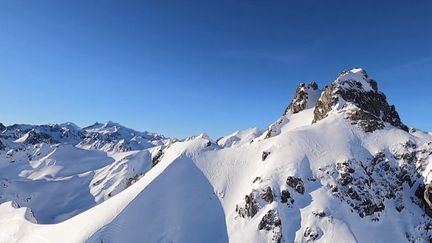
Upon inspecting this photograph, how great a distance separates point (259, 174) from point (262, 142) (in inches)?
374

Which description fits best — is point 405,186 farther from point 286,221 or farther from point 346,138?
point 286,221

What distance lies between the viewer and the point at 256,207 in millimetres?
51438

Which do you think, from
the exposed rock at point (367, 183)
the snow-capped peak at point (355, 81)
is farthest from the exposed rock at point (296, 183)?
the snow-capped peak at point (355, 81)

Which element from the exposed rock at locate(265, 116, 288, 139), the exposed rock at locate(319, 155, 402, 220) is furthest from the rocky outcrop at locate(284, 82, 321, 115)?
the exposed rock at locate(319, 155, 402, 220)

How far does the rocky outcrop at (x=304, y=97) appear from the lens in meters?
90.8

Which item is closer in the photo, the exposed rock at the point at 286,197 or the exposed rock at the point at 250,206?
the exposed rock at the point at 286,197

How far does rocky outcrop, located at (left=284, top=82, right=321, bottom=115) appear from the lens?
90.8 metres

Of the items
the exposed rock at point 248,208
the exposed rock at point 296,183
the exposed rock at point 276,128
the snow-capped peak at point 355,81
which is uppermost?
the snow-capped peak at point 355,81

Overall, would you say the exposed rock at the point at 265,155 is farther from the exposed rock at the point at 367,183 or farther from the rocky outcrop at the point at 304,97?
the rocky outcrop at the point at 304,97

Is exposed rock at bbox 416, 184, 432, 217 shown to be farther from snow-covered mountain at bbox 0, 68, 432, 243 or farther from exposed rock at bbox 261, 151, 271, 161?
exposed rock at bbox 261, 151, 271, 161

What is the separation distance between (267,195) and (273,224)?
14.1ft

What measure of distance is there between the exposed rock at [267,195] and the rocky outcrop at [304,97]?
42.1 meters

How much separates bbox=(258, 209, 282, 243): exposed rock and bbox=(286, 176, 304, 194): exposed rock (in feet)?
15.4

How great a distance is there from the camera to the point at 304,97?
9206 centimetres
